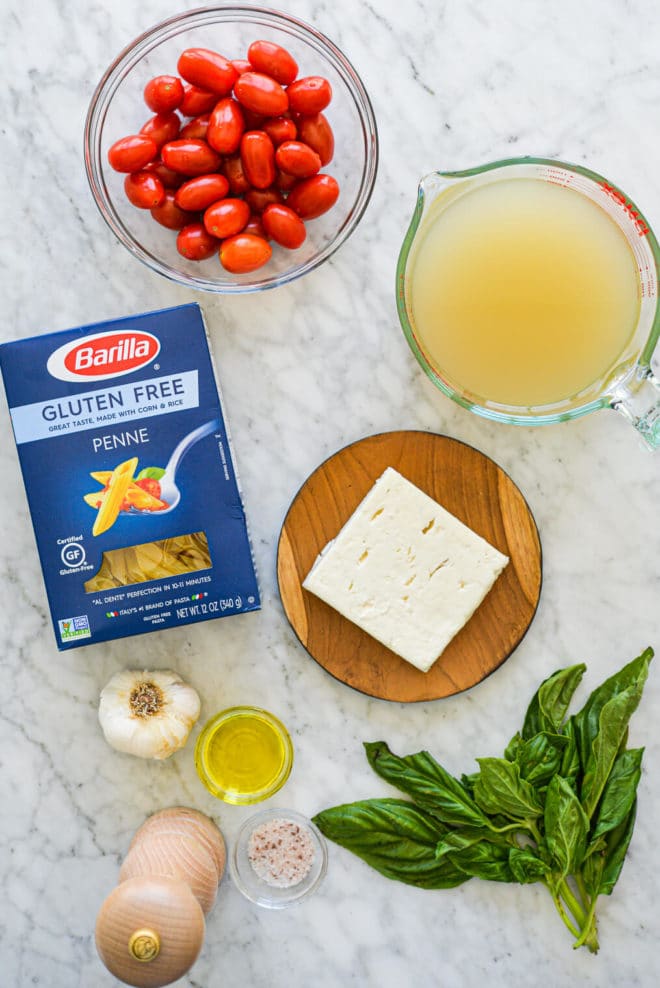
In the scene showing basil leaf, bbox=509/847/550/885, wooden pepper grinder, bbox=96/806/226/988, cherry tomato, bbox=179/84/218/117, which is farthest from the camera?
basil leaf, bbox=509/847/550/885

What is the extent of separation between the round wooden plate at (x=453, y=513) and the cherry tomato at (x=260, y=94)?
53cm

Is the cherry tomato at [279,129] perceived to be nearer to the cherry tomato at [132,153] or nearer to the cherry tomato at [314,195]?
the cherry tomato at [314,195]

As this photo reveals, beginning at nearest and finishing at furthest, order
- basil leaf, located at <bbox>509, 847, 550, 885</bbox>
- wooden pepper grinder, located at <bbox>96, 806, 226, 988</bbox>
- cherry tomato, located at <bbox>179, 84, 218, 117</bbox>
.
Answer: wooden pepper grinder, located at <bbox>96, 806, 226, 988</bbox>, cherry tomato, located at <bbox>179, 84, 218, 117</bbox>, basil leaf, located at <bbox>509, 847, 550, 885</bbox>

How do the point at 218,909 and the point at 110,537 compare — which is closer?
the point at 110,537

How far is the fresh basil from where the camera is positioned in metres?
1.37

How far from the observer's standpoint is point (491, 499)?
145 cm

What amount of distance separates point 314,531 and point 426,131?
0.70m

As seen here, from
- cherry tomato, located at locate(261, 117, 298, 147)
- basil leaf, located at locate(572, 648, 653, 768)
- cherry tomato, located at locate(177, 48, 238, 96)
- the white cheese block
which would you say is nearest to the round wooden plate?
the white cheese block

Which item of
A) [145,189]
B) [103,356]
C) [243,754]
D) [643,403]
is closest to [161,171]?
[145,189]

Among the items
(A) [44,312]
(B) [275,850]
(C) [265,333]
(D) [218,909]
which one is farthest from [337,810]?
(A) [44,312]

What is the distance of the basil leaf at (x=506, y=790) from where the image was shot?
1.37 m

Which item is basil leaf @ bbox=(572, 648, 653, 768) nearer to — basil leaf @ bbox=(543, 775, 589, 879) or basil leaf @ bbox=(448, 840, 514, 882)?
basil leaf @ bbox=(543, 775, 589, 879)

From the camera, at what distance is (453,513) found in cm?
145

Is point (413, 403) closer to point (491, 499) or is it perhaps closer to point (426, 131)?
point (491, 499)
